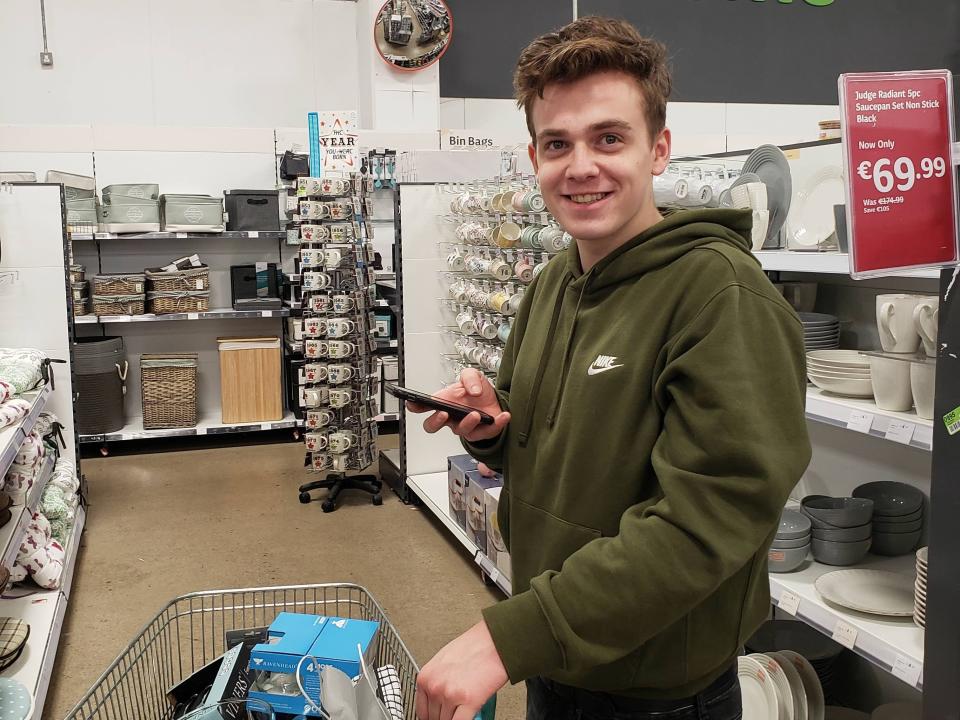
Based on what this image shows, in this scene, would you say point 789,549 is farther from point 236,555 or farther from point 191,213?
point 191,213

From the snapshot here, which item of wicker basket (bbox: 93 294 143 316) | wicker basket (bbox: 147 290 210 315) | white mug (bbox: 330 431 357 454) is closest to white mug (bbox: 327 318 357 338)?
white mug (bbox: 330 431 357 454)

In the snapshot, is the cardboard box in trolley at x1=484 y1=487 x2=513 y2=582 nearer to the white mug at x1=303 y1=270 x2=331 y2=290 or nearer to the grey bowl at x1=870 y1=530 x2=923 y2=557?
the grey bowl at x1=870 y1=530 x2=923 y2=557

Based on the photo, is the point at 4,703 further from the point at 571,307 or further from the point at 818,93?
the point at 818,93

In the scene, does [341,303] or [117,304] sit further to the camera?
[117,304]

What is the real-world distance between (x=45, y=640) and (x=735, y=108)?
25.2 ft

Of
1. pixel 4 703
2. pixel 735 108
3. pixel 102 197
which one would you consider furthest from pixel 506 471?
pixel 735 108

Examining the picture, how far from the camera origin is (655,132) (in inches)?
48.9

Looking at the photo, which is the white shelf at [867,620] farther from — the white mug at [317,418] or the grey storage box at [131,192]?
the grey storage box at [131,192]

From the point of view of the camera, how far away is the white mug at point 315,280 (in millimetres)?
5059

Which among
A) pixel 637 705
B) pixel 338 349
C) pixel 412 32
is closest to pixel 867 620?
pixel 637 705

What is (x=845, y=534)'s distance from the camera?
2.51 metres

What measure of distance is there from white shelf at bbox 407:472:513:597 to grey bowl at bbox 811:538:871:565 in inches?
55.4

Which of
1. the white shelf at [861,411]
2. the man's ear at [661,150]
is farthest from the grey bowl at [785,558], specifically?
the man's ear at [661,150]

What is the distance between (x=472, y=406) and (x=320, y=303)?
12.3 ft
